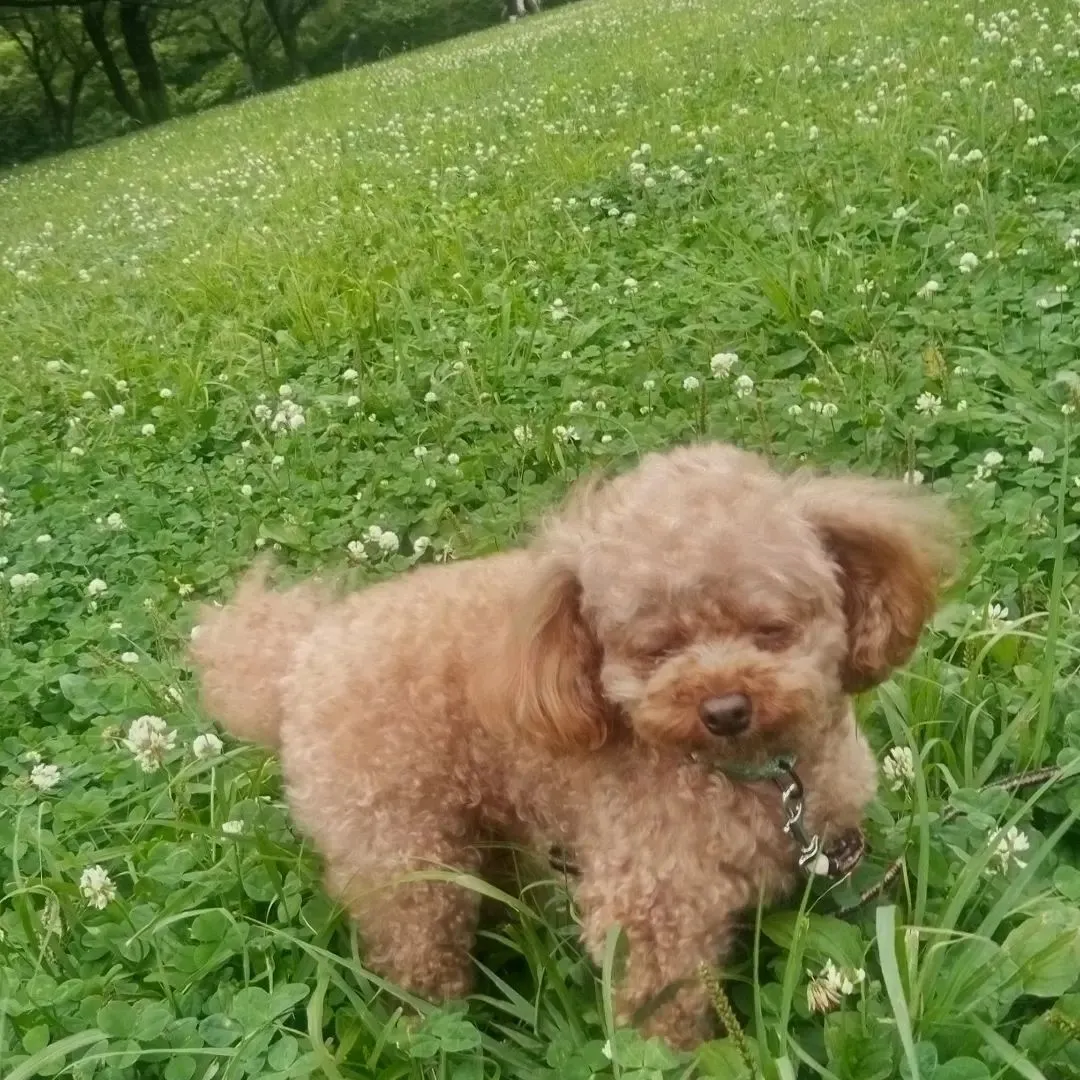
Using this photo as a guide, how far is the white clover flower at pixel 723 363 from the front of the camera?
4.06 m

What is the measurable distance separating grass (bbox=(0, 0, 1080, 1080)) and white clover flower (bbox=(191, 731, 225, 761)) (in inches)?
1.3

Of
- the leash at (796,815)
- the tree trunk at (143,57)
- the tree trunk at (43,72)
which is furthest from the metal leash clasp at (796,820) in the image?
the tree trunk at (43,72)

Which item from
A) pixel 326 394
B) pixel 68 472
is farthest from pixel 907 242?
pixel 68 472

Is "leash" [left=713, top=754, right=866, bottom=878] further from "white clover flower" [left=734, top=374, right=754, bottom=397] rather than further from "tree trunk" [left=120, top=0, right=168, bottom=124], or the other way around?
"tree trunk" [left=120, top=0, right=168, bottom=124]

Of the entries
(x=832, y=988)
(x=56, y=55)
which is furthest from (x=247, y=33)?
(x=832, y=988)

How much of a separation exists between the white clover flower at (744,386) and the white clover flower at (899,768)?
5.82 feet

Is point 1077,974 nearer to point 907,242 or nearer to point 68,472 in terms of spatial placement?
point 907,242

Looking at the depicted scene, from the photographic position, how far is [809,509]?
232 centimetres

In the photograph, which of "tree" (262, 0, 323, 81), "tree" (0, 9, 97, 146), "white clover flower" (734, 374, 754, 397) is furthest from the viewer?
"tree" (262, 0, 323, 81)

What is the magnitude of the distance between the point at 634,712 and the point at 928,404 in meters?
1.98

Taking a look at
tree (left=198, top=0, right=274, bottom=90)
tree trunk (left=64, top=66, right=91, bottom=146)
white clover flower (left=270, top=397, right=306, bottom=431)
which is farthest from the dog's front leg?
tree (left=198, top=0, right=274, bottom=90)

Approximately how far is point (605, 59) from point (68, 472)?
31.8ft

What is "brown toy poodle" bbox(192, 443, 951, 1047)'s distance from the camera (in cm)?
217

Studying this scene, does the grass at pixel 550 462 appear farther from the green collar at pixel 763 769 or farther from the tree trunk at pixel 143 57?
the tree trunk at pixel 143 57
